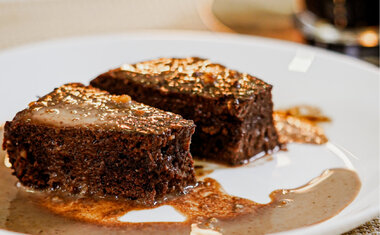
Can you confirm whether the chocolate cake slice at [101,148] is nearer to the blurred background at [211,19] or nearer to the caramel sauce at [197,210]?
the caramel sauce at [197,210]

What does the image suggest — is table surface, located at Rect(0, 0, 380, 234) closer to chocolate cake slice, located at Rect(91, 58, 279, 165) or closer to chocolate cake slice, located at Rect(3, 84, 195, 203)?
chocolate cake slice, located at Rect(91, 58, 279, 165)

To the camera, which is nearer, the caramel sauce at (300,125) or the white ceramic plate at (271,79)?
the white ceramic plate at (271,79)

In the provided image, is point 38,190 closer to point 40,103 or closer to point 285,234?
point 40,103

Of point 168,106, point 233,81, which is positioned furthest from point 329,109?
point 168,106

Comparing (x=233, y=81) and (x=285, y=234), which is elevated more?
(x=233, y=81)

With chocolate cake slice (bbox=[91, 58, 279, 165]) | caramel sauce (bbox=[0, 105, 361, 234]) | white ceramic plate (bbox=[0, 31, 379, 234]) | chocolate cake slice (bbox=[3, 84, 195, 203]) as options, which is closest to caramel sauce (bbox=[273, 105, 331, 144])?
white ceramic plate (bbox=[0, 31, 379, 234])

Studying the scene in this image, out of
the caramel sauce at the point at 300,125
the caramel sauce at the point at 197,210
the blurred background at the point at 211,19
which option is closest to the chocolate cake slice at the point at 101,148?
the caramel sauce at the point at 197,210

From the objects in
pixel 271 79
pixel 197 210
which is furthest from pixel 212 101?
pixel 271 79
